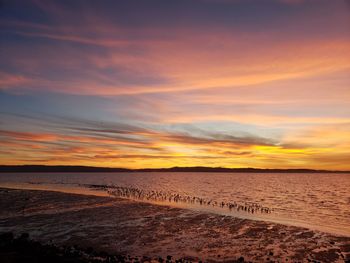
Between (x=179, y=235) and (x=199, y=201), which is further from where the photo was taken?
(x=199, y=201)

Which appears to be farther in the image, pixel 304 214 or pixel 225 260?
pixel 304 214

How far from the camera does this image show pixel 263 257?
27.1 metres

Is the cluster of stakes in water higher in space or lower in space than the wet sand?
higher

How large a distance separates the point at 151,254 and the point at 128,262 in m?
3.76

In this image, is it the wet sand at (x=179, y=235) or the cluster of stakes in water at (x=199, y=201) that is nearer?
the wet sand at (x=179, y=235)

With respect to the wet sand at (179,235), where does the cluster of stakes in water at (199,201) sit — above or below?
above

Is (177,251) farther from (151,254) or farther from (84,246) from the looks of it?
(84,246)

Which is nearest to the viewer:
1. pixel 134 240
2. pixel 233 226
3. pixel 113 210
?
pixel 134 240

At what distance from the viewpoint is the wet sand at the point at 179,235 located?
92.7 ft

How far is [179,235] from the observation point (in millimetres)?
35469

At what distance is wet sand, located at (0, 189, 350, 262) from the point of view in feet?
92.7

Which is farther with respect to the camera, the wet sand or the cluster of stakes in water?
the cluster of stakes in water

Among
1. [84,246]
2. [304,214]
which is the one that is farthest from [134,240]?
[304,214]

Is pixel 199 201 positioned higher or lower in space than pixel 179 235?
higher
